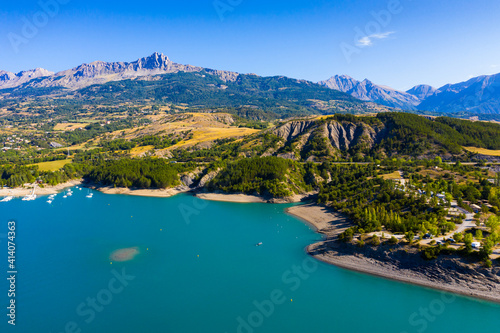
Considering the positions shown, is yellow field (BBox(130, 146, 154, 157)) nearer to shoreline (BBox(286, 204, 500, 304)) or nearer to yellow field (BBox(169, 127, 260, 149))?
yellow field (BBox(169, 127, 260, 149))

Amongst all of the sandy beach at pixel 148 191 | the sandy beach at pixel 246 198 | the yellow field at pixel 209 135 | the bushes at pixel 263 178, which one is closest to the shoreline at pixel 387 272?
the sandy beach at pixel 246 198

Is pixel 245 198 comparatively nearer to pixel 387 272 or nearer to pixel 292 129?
pixel 387 272

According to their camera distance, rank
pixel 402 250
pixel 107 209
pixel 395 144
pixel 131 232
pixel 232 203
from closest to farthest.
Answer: pixel 402 250 < pixel 131 232 < pixel 107 209 < pixel 232 203 < pixel 395 144

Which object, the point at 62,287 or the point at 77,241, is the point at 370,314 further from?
the point at 77,241

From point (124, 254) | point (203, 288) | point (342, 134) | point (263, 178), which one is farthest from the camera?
point (342, 134)

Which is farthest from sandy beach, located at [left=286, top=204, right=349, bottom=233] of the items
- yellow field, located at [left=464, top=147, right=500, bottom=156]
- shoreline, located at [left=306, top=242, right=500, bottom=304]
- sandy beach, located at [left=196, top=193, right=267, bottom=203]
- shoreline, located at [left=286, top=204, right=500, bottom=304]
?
yellow field, located at [left=464, top=147, right=500, bottom=156]

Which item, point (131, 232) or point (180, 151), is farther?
point (180, 151)

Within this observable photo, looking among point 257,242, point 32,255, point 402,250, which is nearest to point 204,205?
point 257,242

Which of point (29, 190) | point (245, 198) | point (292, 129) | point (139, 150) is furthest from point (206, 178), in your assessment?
point (139, 150)
